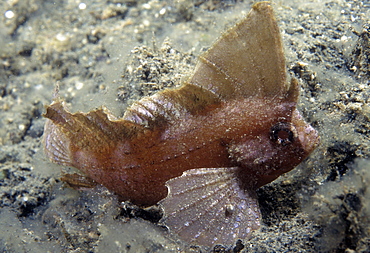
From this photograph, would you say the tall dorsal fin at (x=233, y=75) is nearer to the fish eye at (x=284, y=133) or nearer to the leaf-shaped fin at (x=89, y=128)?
the leaf-shaped fin at (x=89, y=128)

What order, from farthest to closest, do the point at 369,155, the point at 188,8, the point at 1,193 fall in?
the point at 188,8, the point at 1,193, the point at 369,155

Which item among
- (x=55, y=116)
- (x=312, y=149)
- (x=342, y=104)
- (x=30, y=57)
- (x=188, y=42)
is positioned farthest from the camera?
(x=30, y=57)

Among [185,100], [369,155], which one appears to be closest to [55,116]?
[185,100]

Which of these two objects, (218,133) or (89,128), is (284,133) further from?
(89,128)

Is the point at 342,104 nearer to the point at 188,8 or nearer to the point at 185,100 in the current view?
the point at 185,100

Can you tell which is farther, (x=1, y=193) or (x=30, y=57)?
(x=30, y=57)

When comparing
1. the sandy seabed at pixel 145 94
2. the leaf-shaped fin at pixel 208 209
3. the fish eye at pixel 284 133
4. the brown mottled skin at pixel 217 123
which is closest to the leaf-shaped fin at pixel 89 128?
the brown mottled skin at pixel 217 123
